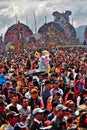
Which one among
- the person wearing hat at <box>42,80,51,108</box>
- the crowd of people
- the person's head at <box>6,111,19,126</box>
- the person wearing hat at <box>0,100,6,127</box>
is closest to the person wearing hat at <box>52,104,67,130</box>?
the crowd of people

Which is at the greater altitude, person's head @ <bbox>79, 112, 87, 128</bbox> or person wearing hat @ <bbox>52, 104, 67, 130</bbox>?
person's head @ <bbox>79, 112, 87, 128</bbox>

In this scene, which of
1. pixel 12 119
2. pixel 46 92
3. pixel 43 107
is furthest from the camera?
pixel 46 92

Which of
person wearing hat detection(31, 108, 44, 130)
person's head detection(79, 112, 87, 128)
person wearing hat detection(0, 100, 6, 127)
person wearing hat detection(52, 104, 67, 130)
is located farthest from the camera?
person wearing hat detection(0, 100, 6, 127)

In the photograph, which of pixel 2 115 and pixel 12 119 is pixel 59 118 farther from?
pixel 2 115

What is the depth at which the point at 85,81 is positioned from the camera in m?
12.9

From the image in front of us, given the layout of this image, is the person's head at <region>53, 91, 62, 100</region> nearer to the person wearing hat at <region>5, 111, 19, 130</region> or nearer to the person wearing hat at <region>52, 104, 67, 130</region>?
the person wearing hat at <region>52, 104, 67, 130</region>

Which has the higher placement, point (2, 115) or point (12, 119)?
point (12, 119)

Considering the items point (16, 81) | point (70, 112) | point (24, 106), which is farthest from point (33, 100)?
point (16, 81)

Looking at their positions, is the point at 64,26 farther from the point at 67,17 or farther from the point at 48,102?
the point at 48,102

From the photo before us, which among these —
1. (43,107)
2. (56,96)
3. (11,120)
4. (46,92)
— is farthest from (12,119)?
(46,92)

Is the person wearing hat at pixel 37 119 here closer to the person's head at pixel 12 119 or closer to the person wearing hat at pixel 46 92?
the person's head at pixel 12 119

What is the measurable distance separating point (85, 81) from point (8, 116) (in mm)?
6126

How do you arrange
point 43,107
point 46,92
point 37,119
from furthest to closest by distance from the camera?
point 46,92
point 43,107
point 37,119

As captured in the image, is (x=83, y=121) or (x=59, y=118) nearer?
(x=83, y=121)
